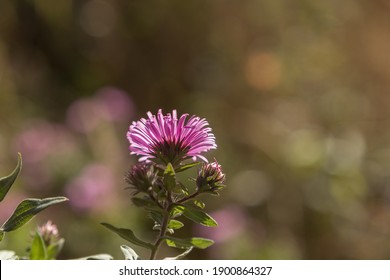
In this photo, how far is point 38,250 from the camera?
0.42 m

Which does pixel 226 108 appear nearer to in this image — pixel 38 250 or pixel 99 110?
pixel 99 110

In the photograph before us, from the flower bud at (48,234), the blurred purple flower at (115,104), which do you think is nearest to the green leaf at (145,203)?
the flower bud at (48,234)

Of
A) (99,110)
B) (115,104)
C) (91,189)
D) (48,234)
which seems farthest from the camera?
(115,104)

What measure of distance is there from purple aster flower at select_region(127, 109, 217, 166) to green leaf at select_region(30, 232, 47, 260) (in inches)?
3.3

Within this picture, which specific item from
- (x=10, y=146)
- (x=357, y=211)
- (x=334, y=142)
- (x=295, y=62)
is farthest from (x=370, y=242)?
(x=10, y=146)

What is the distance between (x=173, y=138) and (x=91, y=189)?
1.17 meters

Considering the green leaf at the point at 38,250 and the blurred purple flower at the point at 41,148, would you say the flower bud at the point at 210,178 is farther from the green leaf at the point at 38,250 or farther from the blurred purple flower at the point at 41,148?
the blurred purple flower at the point at 41,148

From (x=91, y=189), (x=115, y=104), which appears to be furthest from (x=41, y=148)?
(x=115, y=104)

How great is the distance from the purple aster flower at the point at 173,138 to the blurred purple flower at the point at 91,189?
112 centimetres

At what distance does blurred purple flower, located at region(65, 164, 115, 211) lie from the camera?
5.07 feet

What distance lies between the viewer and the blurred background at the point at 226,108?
1.65 meters

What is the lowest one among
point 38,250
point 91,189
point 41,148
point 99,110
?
point 38,250
